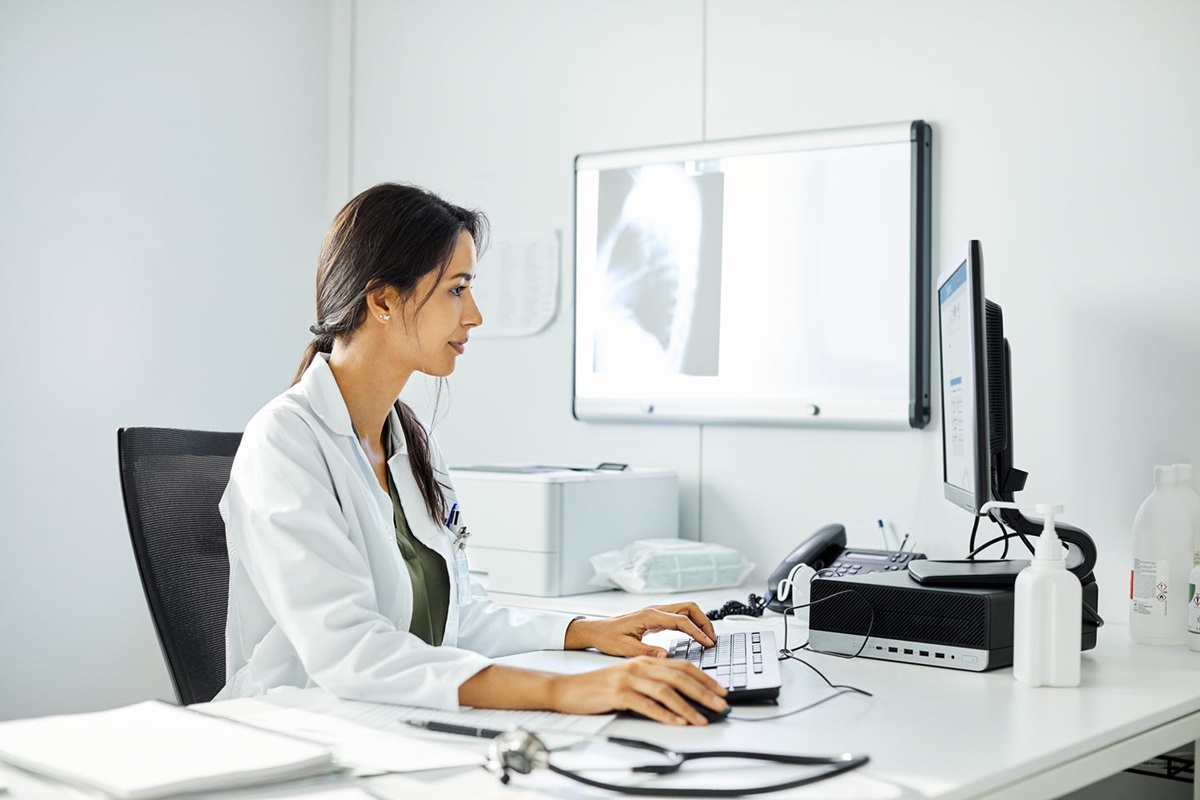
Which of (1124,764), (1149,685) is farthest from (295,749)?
(1149,685)

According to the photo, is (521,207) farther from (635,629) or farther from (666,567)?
(635,629)

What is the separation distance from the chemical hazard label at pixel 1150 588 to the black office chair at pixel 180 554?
1367 mm

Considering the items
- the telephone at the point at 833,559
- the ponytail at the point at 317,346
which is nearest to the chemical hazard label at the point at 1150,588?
the telephone at the point at 833,559

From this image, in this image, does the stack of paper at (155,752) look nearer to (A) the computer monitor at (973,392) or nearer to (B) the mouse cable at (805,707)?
(B) the mouse cable at (805,707)

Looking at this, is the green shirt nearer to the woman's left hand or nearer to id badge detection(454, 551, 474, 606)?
id badge detection(454, 551, 474, 606)

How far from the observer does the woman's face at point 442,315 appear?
1.68 meters

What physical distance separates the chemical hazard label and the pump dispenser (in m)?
0.46

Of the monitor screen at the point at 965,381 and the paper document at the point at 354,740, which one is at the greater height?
the monitor screen at the point at 965,381

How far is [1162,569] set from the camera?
181 cm

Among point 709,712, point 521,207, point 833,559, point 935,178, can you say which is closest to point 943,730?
point 709,712

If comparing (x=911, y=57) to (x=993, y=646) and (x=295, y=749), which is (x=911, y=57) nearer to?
(x=993, y=646)

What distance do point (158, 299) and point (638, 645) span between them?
1.80 meters

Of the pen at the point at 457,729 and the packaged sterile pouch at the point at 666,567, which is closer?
the pen at the point at 457,729

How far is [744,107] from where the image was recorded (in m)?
2.53
